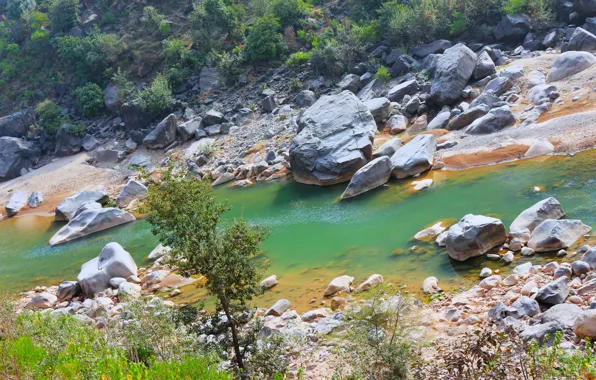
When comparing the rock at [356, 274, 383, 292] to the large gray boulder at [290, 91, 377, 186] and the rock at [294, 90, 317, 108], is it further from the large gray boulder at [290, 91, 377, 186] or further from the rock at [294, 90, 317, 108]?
the rock at [294, 90, 317, 108]

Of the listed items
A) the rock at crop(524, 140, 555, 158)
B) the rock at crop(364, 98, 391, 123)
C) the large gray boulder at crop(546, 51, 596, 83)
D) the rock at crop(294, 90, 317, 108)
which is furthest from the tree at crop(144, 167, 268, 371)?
the rock at crop(294, 90, 317, 108)

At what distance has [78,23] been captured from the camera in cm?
4591

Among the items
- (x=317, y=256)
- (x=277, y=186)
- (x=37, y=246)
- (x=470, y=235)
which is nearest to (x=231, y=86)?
(x=277, y=186)

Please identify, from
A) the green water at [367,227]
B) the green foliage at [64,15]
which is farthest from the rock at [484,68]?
the green foliage at [64,15]

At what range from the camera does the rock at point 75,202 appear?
27500mm

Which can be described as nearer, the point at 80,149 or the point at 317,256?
the point at 317,256

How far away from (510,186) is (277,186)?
11448mm

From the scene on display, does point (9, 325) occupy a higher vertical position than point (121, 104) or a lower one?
higher

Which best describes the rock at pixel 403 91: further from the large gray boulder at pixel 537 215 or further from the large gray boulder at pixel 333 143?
the large gray boulder at pixel 537 215

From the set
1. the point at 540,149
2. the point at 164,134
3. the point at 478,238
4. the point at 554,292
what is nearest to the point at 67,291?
the point at 478,238

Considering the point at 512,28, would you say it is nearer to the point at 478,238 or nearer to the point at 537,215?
the point at 537,215

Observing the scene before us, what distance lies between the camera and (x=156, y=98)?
115ft

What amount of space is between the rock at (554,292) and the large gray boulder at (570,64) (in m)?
17.2

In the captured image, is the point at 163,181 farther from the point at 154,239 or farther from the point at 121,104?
the point at 121,104
